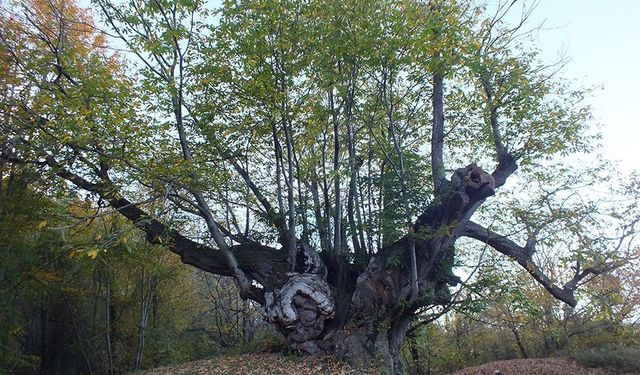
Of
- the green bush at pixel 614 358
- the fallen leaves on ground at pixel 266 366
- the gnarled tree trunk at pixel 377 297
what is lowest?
the fallen leaves on ground at pixel 266 366

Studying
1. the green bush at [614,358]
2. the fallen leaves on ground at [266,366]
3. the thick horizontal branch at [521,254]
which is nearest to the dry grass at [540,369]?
the green bush at [614,358]

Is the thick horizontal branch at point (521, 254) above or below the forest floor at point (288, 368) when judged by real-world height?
above

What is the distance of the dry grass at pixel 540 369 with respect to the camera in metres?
10.4

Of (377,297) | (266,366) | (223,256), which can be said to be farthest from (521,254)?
(223,256)

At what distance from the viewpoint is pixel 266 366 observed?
7969 mm

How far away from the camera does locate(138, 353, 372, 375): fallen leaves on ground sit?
7484 mm

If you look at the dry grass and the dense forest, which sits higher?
the dense forest

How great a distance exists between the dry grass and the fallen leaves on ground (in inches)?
181

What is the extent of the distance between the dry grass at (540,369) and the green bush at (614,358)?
10.3 inches

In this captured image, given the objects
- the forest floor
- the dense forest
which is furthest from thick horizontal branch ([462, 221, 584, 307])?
the forest floor

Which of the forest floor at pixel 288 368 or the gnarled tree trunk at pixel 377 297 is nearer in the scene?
the forest floor at pixel 288 368

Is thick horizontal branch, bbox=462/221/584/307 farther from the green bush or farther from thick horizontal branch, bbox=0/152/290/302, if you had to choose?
thick horizontal branch, bbox=0/152/290/302

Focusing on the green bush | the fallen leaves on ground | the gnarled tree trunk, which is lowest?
the fallen leaves on ground

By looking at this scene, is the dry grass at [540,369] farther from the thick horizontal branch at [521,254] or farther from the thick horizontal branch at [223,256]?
the thick horizontal branch at [223,256]
